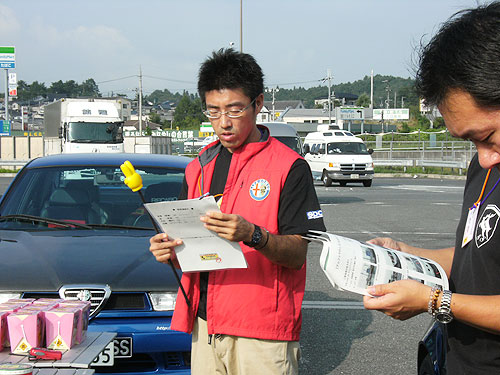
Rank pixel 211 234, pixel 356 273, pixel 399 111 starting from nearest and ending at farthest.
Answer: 1. pixel 356 273
2. pixel 211 234
3. pixel 399 111

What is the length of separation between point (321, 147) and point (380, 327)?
22.3m

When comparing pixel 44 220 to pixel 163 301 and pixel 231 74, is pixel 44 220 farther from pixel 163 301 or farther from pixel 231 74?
pixel 231 74

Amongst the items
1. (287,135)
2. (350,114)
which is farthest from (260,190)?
(350,114)

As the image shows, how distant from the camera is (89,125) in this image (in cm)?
2539

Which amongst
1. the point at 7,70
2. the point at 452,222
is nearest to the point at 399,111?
the point at 7,70

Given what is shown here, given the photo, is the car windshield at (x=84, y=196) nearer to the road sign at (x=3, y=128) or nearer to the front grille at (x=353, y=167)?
the front grille at (x=353, y=167)

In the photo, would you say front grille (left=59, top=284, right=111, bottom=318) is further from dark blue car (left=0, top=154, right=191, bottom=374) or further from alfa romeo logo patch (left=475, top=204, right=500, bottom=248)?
alfa romeo logo patch (left=475, top=204, right=500, bottom=248)

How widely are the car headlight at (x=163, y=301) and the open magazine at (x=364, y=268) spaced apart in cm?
215

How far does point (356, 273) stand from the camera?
2133 mm

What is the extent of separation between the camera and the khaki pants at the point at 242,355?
9.25 ft

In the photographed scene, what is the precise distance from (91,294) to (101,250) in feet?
2.13

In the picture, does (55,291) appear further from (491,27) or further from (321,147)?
(321,147)

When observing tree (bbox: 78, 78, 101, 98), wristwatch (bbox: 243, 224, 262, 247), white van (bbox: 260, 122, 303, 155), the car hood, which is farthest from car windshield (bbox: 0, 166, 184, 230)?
tree (bbox: 78, 78, 101, 98)

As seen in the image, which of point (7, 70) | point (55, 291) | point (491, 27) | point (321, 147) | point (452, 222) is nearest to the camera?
point (491, 27)
